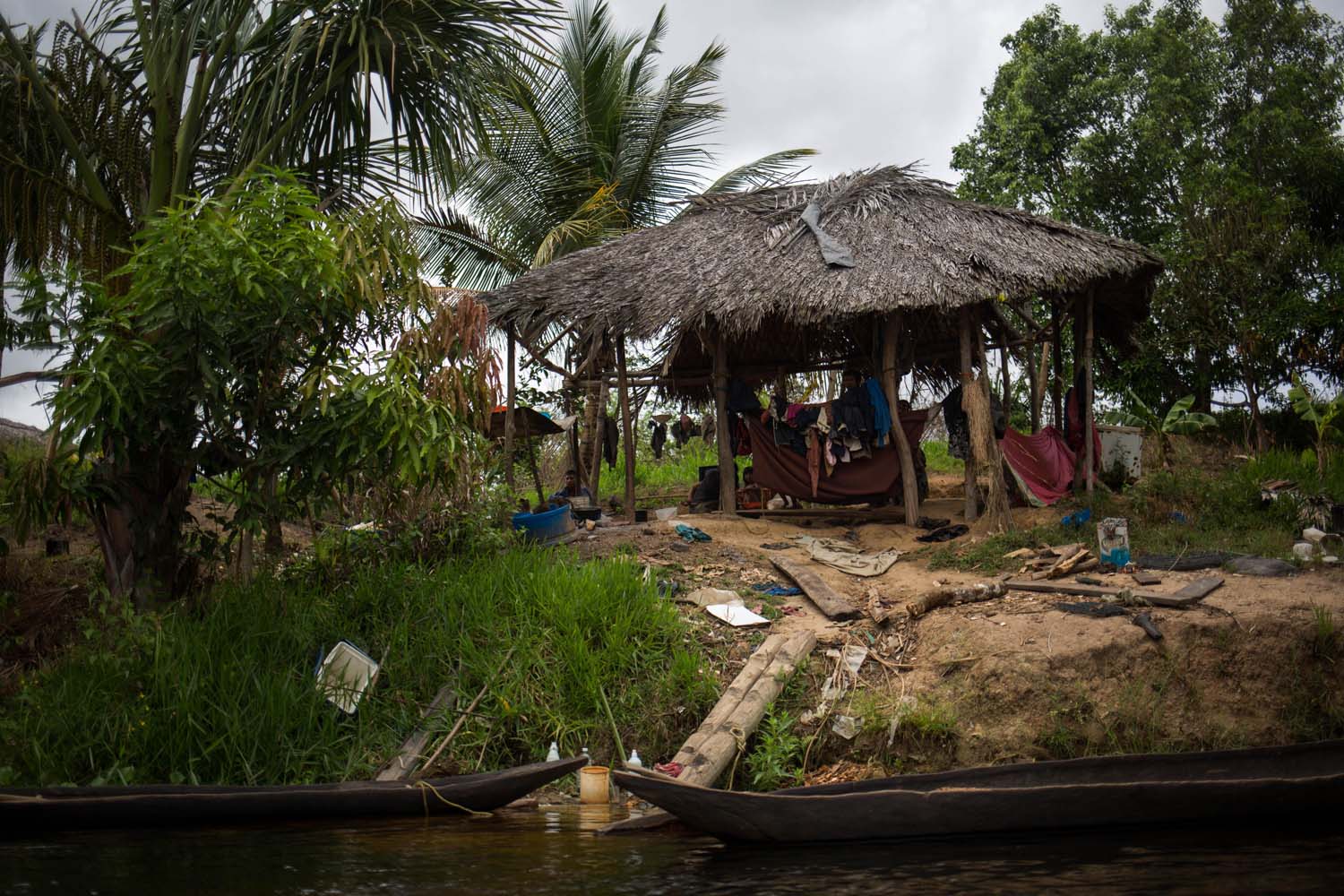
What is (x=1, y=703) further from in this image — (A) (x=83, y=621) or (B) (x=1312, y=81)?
(B) (x=1312, y=81)

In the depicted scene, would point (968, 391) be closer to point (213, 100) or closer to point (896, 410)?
point (896, 410)

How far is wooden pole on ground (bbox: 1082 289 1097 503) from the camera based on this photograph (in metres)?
9.77

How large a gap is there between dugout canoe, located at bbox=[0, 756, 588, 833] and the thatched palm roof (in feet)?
17.1

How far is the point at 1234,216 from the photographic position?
44.5 ft

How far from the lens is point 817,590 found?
7250mm

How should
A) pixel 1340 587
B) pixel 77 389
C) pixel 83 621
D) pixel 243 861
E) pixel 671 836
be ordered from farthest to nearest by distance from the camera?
pixel 1340 587 < pixel 83 621 < pixel 77 389 < pixel 671 836 < pixel 243 861

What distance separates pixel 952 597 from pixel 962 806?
2.67 metres

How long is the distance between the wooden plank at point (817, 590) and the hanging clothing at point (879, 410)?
2.22m

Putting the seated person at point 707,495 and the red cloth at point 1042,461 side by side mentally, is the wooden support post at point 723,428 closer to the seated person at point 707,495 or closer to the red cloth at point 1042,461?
the seated person at point 707,495

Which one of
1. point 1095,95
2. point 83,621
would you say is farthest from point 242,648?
point 1095,95

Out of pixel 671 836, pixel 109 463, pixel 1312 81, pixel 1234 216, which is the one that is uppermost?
pixel 1312 81

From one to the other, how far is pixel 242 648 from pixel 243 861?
1948 mm

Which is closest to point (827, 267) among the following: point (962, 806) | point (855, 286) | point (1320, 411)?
point (855, 286)

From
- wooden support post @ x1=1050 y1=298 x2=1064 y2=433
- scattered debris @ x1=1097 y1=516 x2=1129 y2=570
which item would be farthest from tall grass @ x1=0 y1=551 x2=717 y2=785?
wooden support post @ x1=1050 y1=298 x2=1064 y2=433
